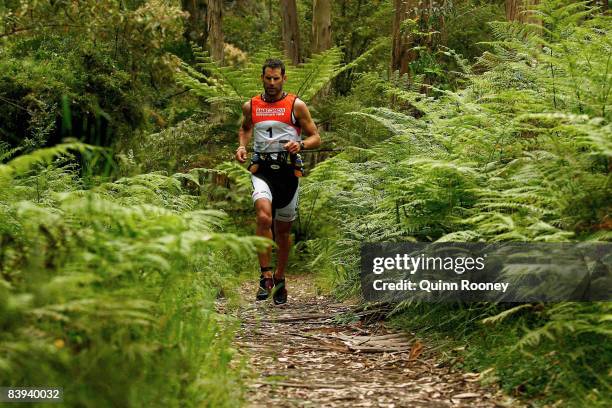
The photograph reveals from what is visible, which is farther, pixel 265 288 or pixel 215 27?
pixel 215 27

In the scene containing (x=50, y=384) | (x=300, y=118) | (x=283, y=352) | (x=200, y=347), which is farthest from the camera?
(x=300, y=118)

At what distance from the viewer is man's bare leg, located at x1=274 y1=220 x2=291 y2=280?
7.97 metres

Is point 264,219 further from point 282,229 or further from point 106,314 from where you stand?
point 106,314

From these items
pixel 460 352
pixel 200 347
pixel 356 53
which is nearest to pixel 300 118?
pixel 460 352

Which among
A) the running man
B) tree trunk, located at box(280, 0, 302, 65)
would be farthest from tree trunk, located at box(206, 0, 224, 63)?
the running man

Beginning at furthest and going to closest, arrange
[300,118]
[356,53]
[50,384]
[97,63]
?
[356,53] < [97,63] < [300,118] < [50,384]

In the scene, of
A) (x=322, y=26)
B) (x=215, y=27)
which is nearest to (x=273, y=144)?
(x=215, y=27)

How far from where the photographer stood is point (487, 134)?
612 cm

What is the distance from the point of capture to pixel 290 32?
17.4m

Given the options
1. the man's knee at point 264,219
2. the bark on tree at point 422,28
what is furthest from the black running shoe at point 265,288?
the bark on tree at point 422,28

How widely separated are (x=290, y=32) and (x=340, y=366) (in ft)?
43.2

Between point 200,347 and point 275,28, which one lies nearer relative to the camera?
point 200,347

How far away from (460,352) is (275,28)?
25.2 m

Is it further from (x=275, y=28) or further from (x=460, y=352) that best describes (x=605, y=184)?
(x=275, y=28)
